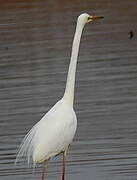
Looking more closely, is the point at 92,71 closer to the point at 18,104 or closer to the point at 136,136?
the point at 18,104

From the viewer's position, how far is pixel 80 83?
1517cm

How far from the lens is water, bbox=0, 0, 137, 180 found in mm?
10359

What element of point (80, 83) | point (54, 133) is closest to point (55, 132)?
point (54, 133)

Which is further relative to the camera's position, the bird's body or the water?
the water

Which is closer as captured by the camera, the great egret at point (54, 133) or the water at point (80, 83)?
the great egret at point (54, 133)

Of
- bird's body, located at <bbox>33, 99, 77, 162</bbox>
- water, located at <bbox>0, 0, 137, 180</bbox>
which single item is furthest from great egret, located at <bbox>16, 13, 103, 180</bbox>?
water, located at <bbox>0, 0, 137, 180</bbox>

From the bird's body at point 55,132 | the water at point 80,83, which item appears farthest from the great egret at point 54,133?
the water at point 80,83

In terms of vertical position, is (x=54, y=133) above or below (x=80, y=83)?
above

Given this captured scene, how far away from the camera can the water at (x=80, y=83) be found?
10.4m

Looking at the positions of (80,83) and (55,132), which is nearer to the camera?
(55,132)

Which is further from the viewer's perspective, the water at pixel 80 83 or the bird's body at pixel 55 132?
the water at pixel 80 83

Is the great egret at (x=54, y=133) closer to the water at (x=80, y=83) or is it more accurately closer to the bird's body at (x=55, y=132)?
the bird's body at (x=55, y=132)

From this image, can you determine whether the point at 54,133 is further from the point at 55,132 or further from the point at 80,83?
the point at 80,83

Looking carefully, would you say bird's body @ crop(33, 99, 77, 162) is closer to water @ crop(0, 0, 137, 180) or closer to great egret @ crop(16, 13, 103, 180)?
great egret @ crop(16, 13, 103, 180)
